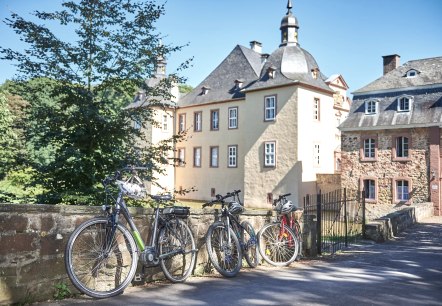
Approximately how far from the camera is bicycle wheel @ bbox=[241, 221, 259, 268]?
6.47m

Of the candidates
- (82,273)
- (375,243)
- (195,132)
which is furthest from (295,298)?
(195,132)

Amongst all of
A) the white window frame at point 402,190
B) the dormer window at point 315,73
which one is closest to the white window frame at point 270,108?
the dormer window at point 315,73

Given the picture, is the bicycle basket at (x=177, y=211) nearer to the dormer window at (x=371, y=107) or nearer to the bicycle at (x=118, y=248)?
the bicycle at (x=118, y=248)

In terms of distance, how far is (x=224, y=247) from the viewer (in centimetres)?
605

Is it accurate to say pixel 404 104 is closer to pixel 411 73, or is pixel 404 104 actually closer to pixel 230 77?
pixel 411 73

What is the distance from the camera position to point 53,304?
13.7 ft

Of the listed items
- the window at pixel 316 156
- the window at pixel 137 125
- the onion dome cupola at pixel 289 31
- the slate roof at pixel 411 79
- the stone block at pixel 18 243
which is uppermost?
the onion dome cupola at pixel 289 31

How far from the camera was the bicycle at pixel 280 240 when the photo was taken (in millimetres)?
6977

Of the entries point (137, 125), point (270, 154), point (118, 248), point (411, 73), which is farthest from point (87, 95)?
point (411, 73)

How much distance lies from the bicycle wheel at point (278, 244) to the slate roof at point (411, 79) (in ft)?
74.3

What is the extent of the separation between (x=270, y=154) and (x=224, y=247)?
24.0 meters

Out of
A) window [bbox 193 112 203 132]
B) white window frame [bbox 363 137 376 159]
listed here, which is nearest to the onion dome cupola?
white window frame [bbox 363 137 376 159]

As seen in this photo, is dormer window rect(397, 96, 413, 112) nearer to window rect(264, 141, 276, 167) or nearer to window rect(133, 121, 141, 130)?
window rect(264, 141, 276, 167)

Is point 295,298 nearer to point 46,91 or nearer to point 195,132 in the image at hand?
point 46,91
